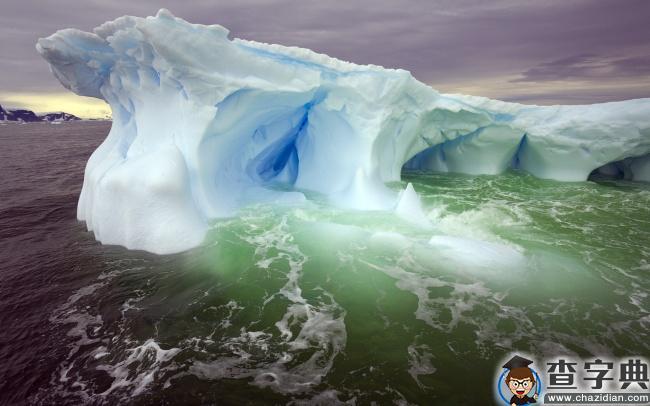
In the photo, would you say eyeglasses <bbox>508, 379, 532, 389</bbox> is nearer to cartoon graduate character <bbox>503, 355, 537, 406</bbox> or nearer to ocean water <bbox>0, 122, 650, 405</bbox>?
cartoon graduate character <bbox>503, 355, 537, 406</bbox>

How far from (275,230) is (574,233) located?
23.0ft

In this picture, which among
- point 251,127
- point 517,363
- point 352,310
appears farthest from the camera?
point 251,127

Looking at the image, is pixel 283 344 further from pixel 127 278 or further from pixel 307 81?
pixel 307 81

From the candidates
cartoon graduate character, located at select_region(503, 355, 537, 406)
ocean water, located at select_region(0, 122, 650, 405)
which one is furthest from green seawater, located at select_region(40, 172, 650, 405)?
cartoon graduate character, located at select_region(503, 355, 537, 406)

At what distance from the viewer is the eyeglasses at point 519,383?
392 centimetres

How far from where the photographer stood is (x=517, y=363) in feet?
14.0

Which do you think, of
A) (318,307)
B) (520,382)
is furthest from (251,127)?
(520,382)

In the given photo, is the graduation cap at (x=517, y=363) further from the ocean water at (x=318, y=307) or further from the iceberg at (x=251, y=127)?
the iceberg at (x=251, y=127)

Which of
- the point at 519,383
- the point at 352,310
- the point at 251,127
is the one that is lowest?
the point at 519,383

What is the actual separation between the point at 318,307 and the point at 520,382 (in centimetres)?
276

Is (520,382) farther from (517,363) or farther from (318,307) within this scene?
(318,307)

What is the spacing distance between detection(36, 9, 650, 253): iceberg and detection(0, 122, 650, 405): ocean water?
1.06m

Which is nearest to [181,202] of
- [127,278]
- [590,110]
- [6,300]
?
[127,278]

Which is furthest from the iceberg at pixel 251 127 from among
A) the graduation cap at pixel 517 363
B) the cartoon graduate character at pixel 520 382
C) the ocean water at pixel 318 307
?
the cartoon graduate character at pixel 520 382
